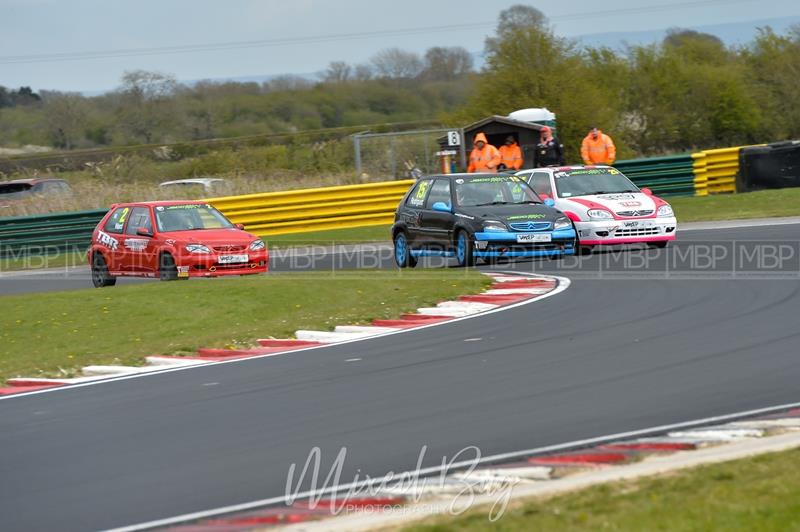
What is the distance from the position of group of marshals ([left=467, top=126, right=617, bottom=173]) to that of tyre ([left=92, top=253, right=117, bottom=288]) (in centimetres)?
934

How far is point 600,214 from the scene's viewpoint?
18.6 metres

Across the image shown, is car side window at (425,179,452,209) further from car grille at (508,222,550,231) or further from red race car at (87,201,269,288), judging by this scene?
red race car at (87,201,269,288)

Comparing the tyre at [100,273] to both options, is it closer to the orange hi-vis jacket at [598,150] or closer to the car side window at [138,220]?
the car side window at [138,220]

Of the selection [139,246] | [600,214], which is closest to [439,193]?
[600,214]

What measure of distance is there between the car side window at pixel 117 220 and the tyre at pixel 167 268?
121 centimetres

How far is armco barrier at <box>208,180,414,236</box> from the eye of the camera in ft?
89.1

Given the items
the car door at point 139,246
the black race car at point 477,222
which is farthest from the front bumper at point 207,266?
the black race car at point 477,222

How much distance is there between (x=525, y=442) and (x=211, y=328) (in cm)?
722

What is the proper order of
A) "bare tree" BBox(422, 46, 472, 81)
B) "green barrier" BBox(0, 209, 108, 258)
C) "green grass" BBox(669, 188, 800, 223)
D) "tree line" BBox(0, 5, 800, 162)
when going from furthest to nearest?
"bare tree" BBox(422, 46, 472, 81) → "tree line" BBox(0, 5, 800, 162) → "green barrier" BBox(0, 209, 108, 258) → "green grass" BBox(669, 188, 800, 223)

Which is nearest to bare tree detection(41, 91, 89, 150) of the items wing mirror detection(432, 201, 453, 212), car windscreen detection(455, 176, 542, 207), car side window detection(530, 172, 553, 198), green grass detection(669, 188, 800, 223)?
green grass detection(669, 188, 800, 223)

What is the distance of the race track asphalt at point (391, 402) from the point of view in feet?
22.1

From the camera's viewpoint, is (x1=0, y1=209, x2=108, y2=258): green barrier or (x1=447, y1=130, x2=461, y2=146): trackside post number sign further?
(x1=447, y1=130, x2=461, y2=146): trackside post number sign

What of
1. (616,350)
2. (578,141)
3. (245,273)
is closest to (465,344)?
(616,350)

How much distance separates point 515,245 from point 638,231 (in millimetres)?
2001
